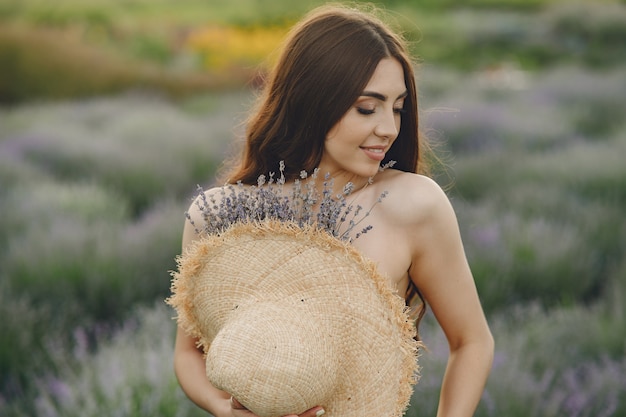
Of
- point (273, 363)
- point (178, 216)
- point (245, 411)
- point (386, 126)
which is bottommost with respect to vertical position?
point (178, 216)

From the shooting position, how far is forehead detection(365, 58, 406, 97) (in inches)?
66.6

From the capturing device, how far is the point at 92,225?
4.72m

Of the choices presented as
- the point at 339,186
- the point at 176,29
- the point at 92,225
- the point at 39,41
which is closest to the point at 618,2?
the point at 176,29

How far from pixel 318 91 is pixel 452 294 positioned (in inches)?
20.8

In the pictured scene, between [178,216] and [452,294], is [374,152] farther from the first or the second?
[178,216]

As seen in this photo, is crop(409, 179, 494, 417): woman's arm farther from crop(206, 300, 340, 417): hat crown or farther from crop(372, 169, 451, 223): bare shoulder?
crop(206, 300, 340, 417): hat crown

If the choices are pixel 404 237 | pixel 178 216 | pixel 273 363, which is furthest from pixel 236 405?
pixel 178 216

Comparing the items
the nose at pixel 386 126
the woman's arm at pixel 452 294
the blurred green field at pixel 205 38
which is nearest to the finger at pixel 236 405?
the woman's arm at pixel 452 294

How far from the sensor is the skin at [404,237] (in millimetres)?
1689

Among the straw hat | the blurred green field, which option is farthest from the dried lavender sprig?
the blurred green field

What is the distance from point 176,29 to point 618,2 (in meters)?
8.57

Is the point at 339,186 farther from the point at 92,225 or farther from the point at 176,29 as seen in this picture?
the point at 176,29

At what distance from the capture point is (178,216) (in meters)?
4.77

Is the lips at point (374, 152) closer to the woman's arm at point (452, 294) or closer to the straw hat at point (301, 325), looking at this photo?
the woman's arm at point (452, 294)
